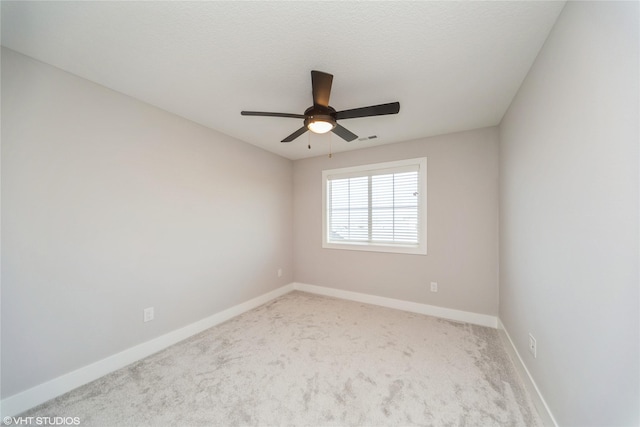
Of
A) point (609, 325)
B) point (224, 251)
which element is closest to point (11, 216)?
point (224, 251)

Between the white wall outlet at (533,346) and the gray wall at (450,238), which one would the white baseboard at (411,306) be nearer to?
the gray wall at (450,238)

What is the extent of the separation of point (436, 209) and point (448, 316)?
1432mm

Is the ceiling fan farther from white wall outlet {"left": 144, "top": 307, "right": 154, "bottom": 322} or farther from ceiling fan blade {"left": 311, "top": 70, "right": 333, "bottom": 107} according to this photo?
white wall outlet {"left": 144, "top": 307, "right": 154, "bottom": 322}

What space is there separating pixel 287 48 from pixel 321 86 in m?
0.33

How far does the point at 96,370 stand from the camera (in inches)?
76.2

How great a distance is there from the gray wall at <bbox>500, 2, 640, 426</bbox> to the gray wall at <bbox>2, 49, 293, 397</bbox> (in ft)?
10.4

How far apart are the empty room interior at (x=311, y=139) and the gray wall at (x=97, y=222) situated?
1 centimetres

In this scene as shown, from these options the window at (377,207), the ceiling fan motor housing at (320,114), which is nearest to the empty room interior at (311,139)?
the ceiling fan motor housing at (320,114)

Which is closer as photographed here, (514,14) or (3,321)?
(514,14)

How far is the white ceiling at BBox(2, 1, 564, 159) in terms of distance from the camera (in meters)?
1.31

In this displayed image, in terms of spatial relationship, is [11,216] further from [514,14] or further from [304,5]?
[514,14]

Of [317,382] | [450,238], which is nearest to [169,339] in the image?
[317,382]

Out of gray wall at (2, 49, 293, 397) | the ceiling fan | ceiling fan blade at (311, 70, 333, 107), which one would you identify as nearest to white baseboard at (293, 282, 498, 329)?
gray wall at (2, 49, 293, 397)

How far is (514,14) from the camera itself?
131 centimetres
